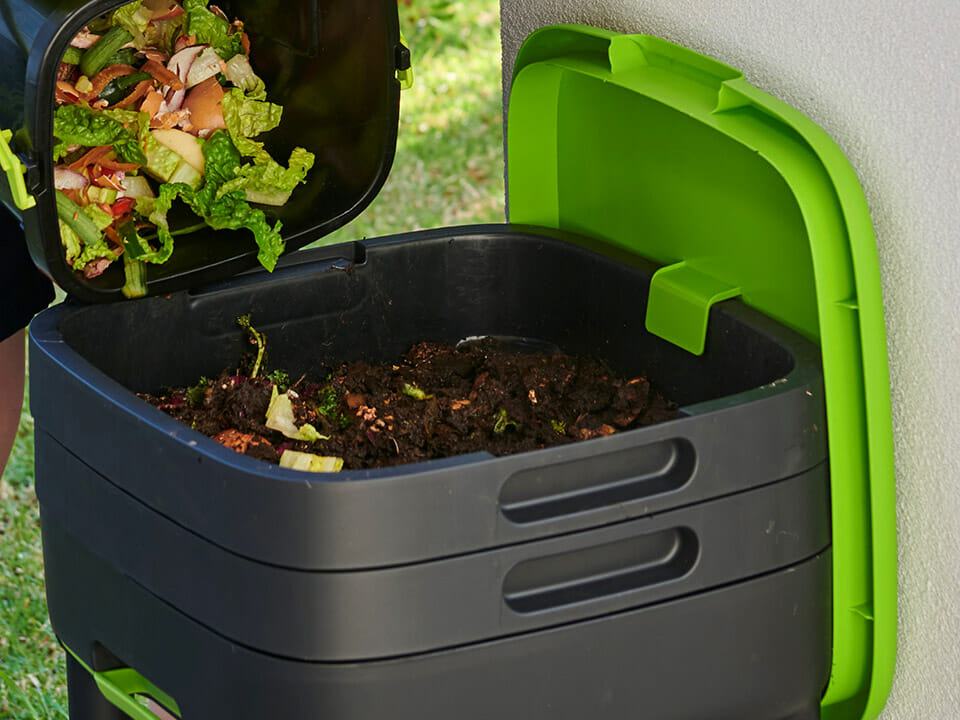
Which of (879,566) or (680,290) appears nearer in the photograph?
(879,566)

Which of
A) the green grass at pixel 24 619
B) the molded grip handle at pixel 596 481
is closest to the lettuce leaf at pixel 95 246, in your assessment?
the molded grip handle at pixel 596 481

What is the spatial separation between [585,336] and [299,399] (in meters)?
0.36

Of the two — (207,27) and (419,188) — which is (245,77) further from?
(419,188)

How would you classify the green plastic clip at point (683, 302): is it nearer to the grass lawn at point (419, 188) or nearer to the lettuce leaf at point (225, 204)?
the lettuce leaf at point (225, 204)

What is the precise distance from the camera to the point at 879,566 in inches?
51.4

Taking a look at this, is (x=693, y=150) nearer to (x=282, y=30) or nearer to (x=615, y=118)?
(x=615, y=118)

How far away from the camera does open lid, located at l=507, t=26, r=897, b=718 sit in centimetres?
125

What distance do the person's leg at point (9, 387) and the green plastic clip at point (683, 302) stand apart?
101cm

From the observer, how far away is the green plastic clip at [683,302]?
143cm

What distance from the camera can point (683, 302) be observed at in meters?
1.45

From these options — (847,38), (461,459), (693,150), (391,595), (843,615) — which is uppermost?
(847,38)

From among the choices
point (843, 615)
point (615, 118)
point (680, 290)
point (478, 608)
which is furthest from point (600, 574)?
point (615, 118)

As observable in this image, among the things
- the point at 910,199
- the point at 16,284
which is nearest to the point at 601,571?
the point at 910,199

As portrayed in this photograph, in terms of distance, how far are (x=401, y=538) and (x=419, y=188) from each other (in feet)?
9.65
